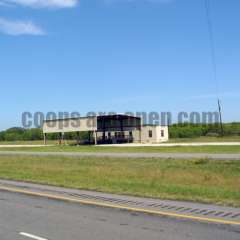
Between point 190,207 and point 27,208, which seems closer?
point 190,207

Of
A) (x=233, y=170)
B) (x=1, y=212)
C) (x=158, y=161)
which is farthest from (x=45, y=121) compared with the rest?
(x=1, y=212)

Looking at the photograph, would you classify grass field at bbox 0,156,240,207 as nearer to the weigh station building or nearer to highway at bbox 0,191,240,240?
highway at bbox 0,191,240,240

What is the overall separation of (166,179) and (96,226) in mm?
12551

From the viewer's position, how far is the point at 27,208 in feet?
44.3

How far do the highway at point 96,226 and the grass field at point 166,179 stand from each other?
8.79 feet

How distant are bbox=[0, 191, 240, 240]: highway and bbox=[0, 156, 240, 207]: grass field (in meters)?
2.68

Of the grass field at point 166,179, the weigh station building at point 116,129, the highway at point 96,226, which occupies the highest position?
the weigh station building at point 116,129

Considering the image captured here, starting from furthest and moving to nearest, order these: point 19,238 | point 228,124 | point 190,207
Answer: point 228,124, point 190,207, point 19,238

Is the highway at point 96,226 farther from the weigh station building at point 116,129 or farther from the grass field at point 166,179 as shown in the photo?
the weigh station building at point 116,129

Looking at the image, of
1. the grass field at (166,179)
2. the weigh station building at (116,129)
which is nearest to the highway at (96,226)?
the grass field at (166,179)

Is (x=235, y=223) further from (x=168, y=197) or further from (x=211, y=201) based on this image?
(x=168, y=197)

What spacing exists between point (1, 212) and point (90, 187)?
5.55 m

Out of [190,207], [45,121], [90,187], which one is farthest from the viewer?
[45,121]

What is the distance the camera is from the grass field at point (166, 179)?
15.3 m
